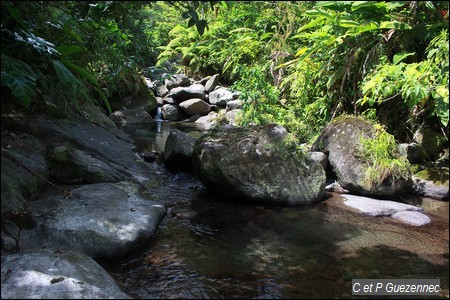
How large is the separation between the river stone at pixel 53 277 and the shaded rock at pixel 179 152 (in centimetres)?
376

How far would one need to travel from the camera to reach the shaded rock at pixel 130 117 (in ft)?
37.8

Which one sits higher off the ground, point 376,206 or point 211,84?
point 211,84

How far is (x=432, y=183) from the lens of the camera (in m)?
5.82

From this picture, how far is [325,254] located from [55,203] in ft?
9.61

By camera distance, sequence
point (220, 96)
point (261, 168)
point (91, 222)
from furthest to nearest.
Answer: point (220, 96)
point (261, 168)
point (91, 222)

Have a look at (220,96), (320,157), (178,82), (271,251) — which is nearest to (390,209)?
(320,157)

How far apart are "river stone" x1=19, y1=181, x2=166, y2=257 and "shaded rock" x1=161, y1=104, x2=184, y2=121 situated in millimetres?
9080

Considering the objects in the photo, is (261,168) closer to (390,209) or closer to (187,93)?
(390,209)

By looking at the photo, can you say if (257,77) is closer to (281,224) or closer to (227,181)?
(227,181)

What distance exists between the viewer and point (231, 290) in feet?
9.93

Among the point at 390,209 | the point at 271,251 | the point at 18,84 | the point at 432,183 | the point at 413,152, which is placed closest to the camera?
the point at 18,84

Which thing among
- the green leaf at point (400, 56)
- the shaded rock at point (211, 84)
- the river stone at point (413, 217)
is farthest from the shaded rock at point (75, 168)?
the shaded rock at point (211, 84)

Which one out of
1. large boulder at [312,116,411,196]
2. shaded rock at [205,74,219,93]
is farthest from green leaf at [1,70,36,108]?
shaded rock at [205,74,219,93]

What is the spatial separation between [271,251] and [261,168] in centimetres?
173
